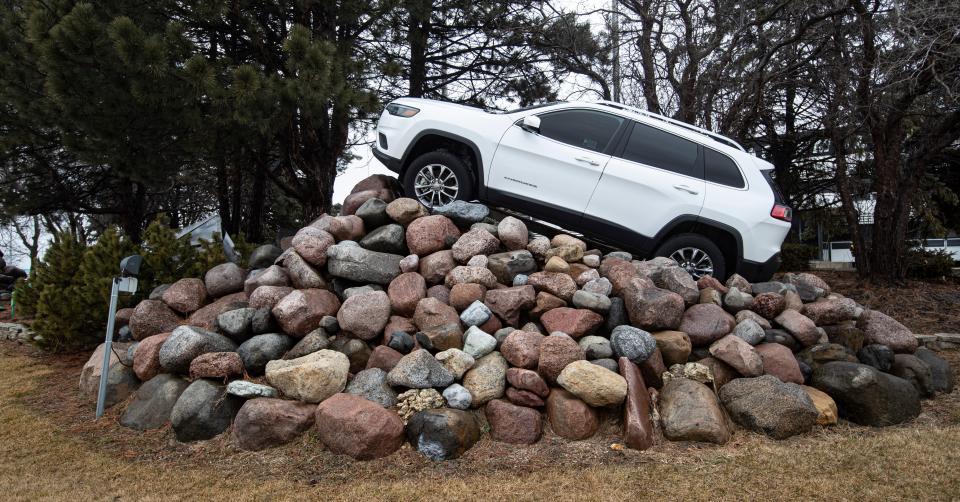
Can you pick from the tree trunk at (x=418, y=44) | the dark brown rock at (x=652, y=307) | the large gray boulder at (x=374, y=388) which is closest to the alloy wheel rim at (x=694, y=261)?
the dark brown rock at (x=652, y=307)

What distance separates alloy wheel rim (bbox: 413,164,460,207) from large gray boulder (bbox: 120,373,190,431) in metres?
3.25

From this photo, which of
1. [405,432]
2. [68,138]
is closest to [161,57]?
[68,138]

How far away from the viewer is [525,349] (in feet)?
17.7

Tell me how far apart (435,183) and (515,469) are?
3.73 metres

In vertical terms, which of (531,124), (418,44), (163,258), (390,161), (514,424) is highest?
(418,44)

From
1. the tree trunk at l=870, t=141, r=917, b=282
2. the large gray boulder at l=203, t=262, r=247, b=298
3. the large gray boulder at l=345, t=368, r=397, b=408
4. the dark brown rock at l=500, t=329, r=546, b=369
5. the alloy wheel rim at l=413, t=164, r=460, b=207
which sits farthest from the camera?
the tree trunk at l=870, t=141, r=917, b=282

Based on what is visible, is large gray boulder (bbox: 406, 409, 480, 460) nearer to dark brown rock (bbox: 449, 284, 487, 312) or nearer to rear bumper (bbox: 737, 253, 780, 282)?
dark brown rock (bbox: 449, 284, 487, 312)

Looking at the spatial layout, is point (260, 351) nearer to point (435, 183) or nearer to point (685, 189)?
point (435, 183)

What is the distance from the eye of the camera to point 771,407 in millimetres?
5141

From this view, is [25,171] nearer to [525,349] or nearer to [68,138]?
[68,138]

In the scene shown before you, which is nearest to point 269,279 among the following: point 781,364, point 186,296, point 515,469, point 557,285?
point 186,296

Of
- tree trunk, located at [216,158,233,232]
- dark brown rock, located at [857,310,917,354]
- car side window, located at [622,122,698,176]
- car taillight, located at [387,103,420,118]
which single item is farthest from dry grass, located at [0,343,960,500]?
tree trunk, located at [216,158,233,232]

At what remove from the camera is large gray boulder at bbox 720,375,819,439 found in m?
5.07

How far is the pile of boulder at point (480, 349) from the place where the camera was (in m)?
5.03
